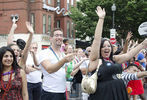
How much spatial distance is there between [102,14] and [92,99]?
1.37 m

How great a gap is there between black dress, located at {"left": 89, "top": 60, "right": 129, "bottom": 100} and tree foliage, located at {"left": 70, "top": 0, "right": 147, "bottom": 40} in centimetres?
1901

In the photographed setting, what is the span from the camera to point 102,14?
380cm

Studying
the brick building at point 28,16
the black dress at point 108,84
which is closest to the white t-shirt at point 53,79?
the black dress at point 108,84

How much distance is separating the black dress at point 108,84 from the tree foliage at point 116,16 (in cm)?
1901

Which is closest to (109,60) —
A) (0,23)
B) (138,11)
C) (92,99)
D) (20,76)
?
(92,99)

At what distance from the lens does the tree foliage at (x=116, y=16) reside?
22219 millimetres

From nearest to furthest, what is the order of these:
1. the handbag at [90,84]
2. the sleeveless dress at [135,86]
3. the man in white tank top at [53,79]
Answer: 1. the handbag at [90,84]
2. the man in white tank top at [53,79]
3. the sleeveless dress at [135,86]

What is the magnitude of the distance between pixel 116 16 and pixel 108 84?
67.8 feet

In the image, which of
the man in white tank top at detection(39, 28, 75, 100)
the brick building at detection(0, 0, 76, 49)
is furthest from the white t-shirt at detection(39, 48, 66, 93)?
the brick building at detection(0, 0, 76, 49)

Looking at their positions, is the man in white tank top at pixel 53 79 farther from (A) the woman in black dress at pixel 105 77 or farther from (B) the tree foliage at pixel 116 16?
(B) the tree foliage at pixel 116 16

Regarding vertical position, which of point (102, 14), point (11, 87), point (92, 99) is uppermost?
point (102, 14)

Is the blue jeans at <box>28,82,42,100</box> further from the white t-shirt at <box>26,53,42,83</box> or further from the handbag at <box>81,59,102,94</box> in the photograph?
the handbag at <box>81,59,102,94</box>

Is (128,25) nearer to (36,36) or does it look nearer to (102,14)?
(36,36)

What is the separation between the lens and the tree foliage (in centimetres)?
2222
